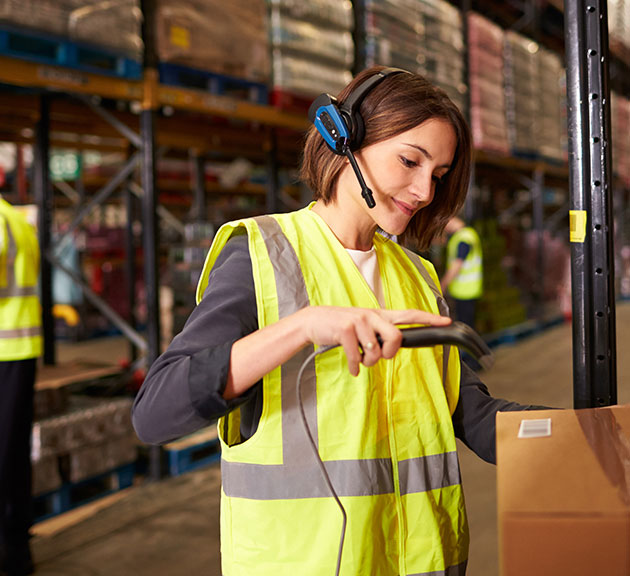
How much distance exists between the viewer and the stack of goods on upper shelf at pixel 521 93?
31.8 ft

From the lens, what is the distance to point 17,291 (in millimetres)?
→ 3670

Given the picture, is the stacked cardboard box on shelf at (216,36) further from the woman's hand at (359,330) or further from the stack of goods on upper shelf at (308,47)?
the woman's hand at (359,330)

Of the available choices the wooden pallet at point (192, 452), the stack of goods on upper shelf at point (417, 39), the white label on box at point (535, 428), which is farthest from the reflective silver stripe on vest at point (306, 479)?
the stack of goods on upper shelf at point (417, 39)

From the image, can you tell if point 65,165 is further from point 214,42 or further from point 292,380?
point 292,380

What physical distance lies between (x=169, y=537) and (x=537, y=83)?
866cm

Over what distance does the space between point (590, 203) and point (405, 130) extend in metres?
0.44

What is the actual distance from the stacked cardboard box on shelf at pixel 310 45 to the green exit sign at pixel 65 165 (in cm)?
626

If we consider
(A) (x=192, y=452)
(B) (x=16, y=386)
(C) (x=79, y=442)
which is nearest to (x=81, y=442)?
(C) (x=79, y=442)

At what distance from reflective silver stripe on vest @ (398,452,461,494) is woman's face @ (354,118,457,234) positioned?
0.46 metres

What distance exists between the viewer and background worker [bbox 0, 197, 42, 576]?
3.54 metres

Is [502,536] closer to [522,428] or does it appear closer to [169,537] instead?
[522,428]

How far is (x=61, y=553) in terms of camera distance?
12.5 ft

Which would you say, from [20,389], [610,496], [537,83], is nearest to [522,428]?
[610,496]

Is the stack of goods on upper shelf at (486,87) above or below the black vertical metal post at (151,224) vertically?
above
